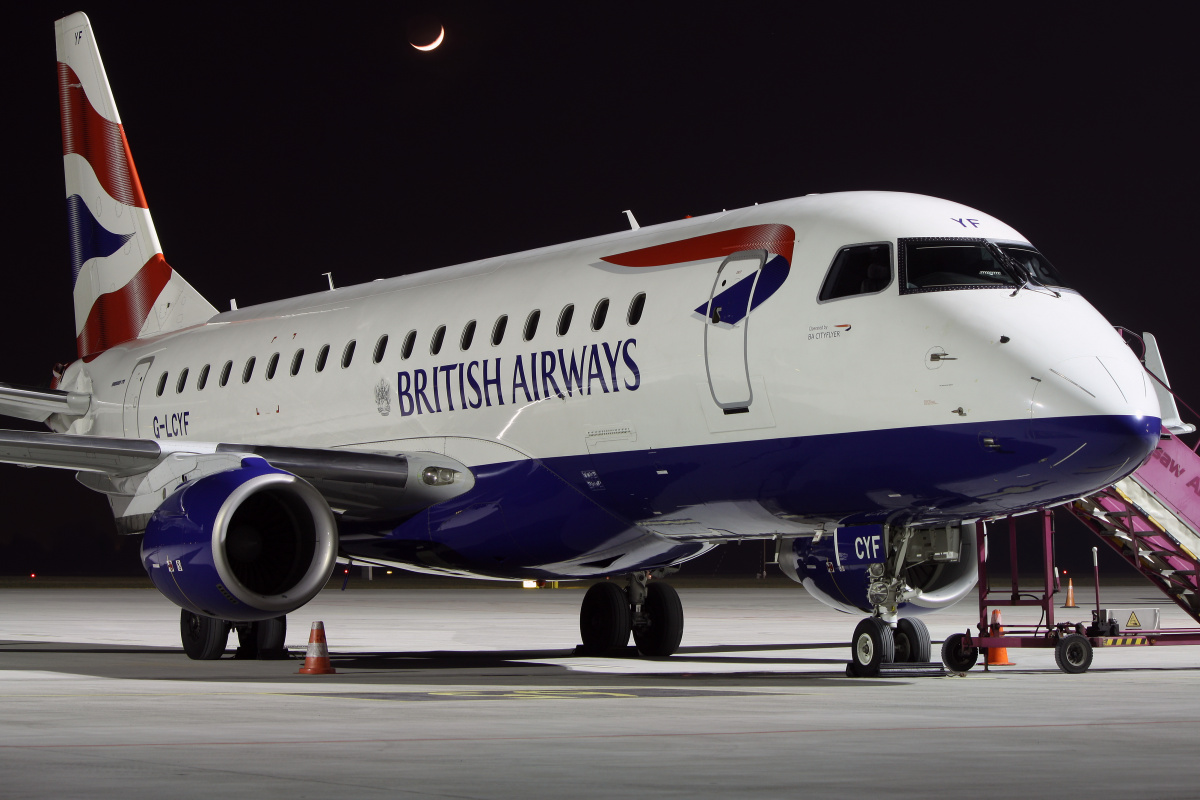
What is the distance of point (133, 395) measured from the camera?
22703 mm

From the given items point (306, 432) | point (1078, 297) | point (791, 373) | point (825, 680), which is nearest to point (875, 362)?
point (791, 373)

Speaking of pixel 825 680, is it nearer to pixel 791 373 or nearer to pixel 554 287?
pixel 791 373

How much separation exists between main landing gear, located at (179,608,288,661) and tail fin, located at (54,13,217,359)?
23.1 ft

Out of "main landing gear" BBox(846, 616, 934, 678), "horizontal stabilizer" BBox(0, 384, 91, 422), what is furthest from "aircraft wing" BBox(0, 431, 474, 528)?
"horizontal stabilizer" BBox(0, 384, 91, 422)

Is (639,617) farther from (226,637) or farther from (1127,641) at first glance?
(1127,641)

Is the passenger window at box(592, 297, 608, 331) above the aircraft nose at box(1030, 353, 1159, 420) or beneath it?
above

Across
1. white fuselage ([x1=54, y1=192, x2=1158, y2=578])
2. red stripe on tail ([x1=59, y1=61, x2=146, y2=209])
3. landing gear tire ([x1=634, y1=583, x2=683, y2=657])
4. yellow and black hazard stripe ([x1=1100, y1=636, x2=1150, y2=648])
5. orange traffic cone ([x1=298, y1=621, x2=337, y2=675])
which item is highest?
red stripe on tail ([x1=59, y1=61, x2=146, y2=209])

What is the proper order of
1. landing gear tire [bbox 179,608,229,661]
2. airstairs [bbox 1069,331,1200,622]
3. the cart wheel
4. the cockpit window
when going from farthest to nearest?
1. landing gear tire [bbox 179,608,229,661]
2. airstairs [bbox 1069,331,1200,622]
3. the cart wheel
4. the cockpit window

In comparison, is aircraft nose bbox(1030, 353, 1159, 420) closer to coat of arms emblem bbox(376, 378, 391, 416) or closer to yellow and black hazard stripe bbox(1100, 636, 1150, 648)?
yellow and black hazard stripe bbox(1100, 636, 1150, 648)

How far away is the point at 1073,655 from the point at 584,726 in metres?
7.49

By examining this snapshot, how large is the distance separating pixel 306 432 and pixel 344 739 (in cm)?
1021

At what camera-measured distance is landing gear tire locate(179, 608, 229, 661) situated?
724 inches

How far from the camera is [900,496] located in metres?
→ 14.0

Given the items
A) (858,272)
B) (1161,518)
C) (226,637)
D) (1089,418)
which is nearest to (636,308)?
(858,272)
